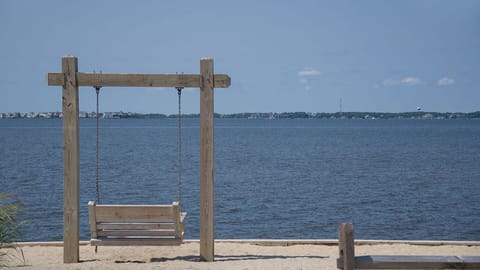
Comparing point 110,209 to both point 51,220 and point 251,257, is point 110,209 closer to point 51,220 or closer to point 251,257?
point 251,257

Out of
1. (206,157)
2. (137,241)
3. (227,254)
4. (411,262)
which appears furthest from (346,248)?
(227,254)

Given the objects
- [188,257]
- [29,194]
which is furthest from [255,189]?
[188,257]

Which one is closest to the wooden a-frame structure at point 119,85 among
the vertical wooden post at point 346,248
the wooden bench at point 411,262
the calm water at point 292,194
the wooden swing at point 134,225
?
the wooden swing at point 134,225

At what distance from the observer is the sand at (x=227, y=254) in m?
9.34

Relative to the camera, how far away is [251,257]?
34.4 feet

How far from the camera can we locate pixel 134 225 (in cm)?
978

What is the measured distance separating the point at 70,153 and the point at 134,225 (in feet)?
4.40

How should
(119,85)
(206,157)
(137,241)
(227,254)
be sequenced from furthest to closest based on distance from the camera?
1. (227,254)
2. (119,85)
3. (206,157)
4. (137,241)

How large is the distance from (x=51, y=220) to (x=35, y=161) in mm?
27058

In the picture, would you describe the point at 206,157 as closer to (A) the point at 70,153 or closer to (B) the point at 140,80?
(B) the point at 140,80

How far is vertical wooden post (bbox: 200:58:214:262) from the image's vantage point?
992 centimetres

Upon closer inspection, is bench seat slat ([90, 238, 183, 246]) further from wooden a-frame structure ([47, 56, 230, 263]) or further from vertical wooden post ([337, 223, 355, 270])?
vertical wooden post ([337, 223, 355, 270])

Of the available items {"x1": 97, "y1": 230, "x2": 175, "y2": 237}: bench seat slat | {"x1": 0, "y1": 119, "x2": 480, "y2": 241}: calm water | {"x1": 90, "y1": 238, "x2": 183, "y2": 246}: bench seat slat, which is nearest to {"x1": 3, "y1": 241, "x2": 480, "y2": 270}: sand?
{"x1": 90, "y1": 238, "x2": 183, "y2": 246}: bench seat slat

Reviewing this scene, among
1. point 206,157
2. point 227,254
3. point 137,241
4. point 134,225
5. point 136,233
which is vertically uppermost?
point 206,157
